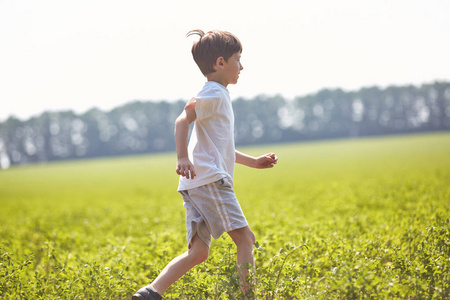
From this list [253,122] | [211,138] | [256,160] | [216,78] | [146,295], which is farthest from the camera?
[253,122]

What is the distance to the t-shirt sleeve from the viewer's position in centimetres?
293

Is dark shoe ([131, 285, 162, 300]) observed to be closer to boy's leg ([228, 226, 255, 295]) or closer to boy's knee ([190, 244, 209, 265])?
boy's knee ([190, 244, 209, 265])

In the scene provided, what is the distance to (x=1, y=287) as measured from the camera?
3.40m

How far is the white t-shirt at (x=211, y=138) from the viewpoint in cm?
292

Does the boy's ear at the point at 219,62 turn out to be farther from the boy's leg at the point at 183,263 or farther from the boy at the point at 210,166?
the boy's leg at the point at 183,263

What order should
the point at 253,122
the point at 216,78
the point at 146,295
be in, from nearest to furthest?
the point at 146,295, the point at 216,78, the point at 253,122

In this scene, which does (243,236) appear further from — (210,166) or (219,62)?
(219,62)

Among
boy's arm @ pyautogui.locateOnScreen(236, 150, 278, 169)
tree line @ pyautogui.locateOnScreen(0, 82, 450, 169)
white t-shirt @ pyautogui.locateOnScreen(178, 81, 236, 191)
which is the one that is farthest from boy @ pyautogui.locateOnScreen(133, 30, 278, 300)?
tree line @ pyautogui.locateOnScreen(0, 82, 450, 169)

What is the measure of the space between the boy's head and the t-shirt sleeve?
32 centimetres

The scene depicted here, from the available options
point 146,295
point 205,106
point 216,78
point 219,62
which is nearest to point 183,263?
point 146,295

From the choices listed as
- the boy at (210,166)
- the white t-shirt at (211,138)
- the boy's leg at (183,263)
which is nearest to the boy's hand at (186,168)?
the boy at (210,166)

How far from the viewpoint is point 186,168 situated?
278cm

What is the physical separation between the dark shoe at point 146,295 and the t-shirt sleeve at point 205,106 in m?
1.29

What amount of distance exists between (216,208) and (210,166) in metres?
0.30
